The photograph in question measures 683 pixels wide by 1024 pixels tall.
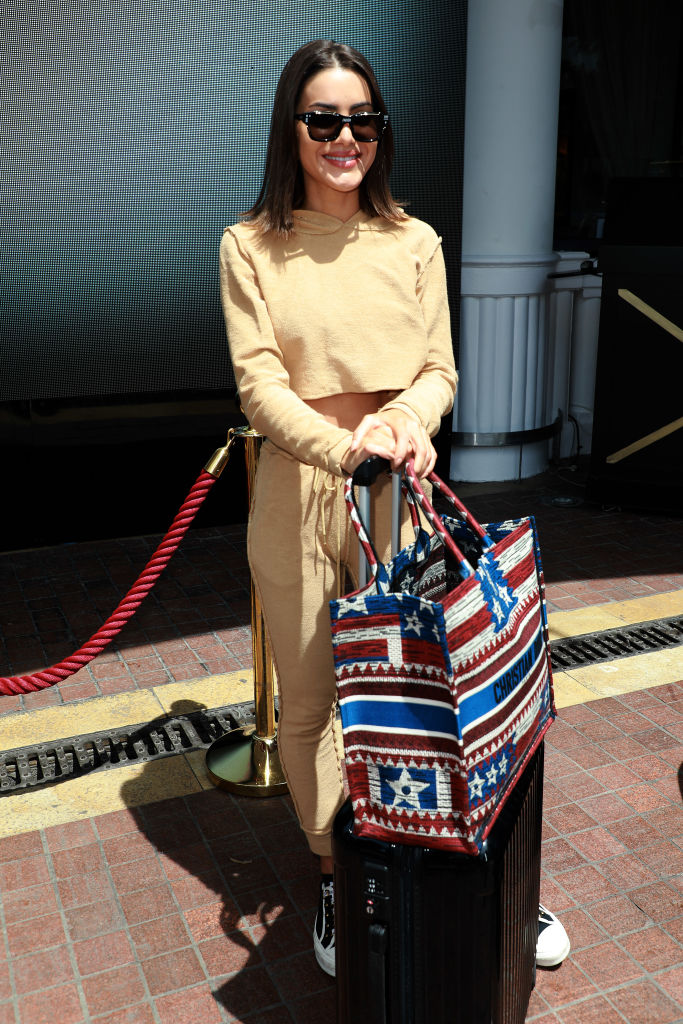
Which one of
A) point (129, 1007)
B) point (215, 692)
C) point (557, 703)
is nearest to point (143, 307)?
point (215, 692)

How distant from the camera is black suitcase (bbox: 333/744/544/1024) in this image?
165 cm

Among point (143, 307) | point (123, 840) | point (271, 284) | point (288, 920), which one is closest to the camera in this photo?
point (271, 284)

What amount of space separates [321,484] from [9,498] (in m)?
3.34

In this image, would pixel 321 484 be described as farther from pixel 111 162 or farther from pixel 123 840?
pixel 111 162

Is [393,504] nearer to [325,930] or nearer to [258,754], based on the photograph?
[325,930]

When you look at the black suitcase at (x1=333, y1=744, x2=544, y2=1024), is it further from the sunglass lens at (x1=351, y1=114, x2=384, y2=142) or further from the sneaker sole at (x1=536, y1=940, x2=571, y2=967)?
the sunglass lens at (x1=351, y1=114, x2=384, y2=142)

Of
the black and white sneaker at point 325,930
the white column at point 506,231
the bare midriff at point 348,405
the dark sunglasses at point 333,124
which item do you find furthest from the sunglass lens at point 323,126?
the white column at point 506,231

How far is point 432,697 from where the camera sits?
61.4 inches

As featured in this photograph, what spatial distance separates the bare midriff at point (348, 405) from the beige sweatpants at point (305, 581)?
0.12 metres

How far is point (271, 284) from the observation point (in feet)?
6.85

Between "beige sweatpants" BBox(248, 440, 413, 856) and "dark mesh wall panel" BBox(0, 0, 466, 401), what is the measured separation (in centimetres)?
302

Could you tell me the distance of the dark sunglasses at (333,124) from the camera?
203 centimetres

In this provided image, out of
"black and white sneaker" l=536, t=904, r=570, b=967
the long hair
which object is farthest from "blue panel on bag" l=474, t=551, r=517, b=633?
"black and white sneaker" l=536, t=904, r=570, b=967

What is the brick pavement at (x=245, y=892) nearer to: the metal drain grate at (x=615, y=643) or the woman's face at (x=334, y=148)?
the metal drain grate at (x=615, y=643)
